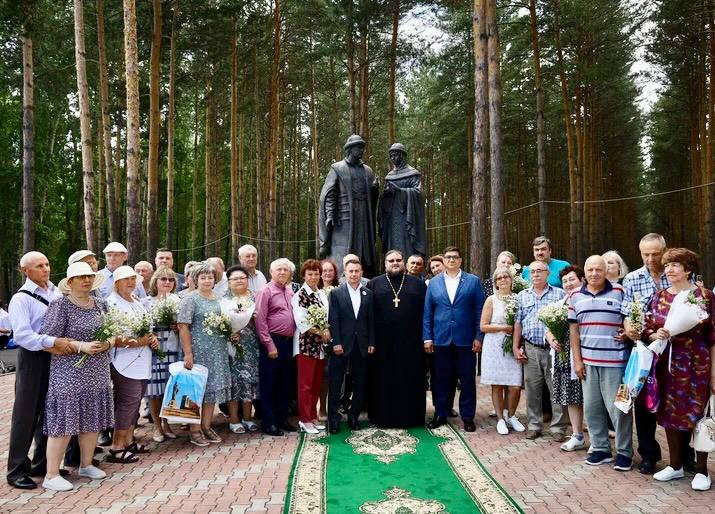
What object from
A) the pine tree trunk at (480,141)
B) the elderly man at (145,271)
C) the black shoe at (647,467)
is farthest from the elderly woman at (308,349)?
the pine tree trunk at (480,141)

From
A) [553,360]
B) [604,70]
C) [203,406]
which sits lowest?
[203,406]

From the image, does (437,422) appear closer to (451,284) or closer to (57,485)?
(451,284)

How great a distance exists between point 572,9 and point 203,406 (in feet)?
59.9

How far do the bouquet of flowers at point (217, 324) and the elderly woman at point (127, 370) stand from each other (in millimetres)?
589

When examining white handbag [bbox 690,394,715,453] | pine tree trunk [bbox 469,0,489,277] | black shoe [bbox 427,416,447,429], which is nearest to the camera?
white handbag [bbox 690,394,715,453]

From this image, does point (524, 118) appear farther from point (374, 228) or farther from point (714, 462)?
point (714, 462)

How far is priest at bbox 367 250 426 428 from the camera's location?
23.1ft

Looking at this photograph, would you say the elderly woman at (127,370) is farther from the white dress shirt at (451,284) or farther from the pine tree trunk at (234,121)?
the pine tree trunk at (234,121)

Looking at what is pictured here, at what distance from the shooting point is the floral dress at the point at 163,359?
21.7 feet

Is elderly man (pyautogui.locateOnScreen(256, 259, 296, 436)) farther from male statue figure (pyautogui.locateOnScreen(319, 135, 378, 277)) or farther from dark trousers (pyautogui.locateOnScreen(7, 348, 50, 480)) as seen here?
dark trousers (pyautogui.locateOnScreen(7, 348, 50, 480))

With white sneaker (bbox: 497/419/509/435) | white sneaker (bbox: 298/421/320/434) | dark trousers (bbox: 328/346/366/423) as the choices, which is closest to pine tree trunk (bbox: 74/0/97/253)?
white sneaker (bbox: 298/421/320/434)

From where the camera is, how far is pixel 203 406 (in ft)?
21.6

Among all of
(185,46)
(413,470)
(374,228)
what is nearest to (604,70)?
(185,46)

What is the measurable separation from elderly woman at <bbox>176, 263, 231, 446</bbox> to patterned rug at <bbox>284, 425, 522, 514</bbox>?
1116 millimetres
